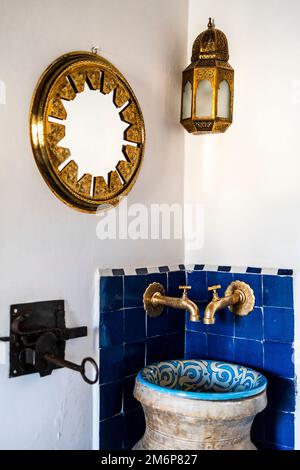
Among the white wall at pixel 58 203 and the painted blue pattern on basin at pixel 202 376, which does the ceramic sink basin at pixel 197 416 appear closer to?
the painted blue pattern on basin at pixel 202 376

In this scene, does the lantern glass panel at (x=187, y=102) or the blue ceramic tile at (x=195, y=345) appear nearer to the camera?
the lantern glass panel at (x=187, y=102)

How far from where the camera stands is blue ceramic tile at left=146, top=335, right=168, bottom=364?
1.75m

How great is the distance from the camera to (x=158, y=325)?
1792 mm

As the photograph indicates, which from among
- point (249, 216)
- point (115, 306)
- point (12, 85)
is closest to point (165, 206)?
point (249, 216)

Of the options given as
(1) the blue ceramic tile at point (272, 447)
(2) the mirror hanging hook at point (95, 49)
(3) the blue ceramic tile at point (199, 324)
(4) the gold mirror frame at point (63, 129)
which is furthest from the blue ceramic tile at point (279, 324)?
(2) the mirror hanging hook at point (95, 49)

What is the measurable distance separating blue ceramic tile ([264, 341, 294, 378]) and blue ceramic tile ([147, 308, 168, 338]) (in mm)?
355

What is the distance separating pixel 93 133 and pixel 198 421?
87 centimetres

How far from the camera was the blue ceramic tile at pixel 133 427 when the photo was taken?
165 cm

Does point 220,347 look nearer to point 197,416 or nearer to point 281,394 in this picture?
point 281,394

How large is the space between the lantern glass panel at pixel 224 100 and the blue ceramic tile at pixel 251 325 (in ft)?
2.21

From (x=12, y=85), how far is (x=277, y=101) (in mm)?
889

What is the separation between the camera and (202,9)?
192 cm

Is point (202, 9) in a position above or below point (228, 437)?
above

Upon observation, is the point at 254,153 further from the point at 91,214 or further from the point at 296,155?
the point at 91,214
